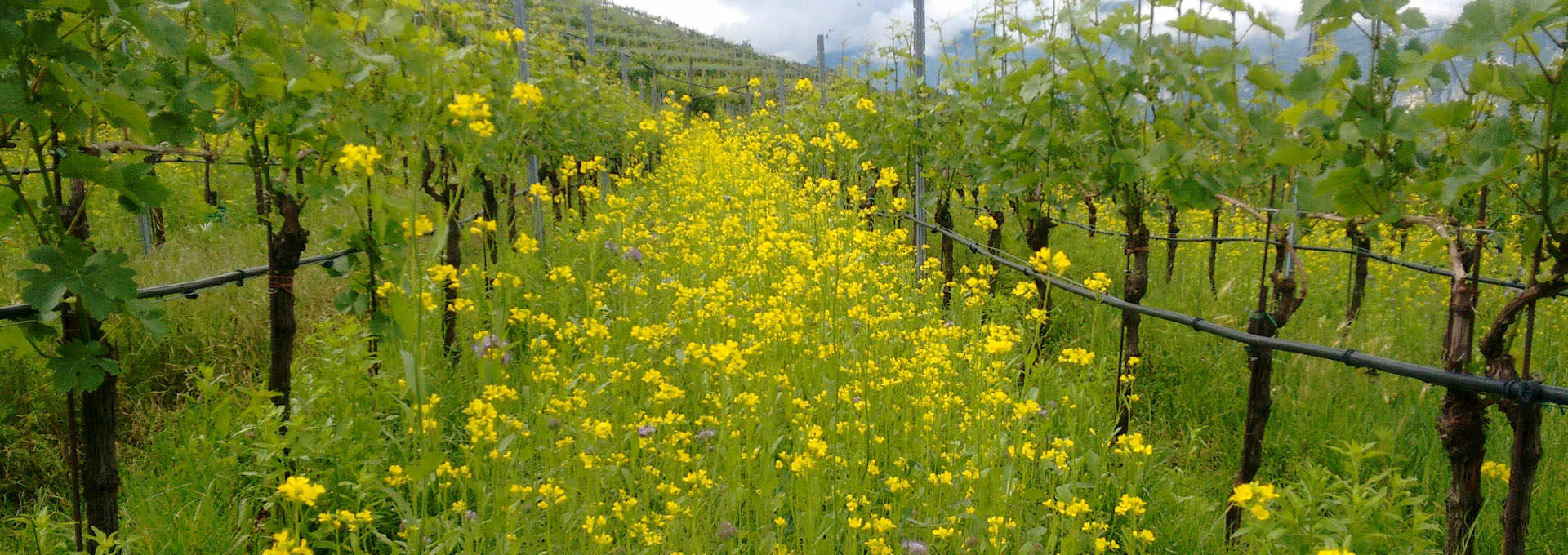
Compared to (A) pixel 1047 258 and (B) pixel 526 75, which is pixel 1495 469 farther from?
(B) pixel 526 75

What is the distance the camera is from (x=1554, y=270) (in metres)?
1.69

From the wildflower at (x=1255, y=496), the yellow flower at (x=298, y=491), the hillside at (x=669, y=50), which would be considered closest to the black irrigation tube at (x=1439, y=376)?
the wildflower at (x=1255, y=496)

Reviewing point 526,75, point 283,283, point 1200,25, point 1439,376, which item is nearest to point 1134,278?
point 1200,25

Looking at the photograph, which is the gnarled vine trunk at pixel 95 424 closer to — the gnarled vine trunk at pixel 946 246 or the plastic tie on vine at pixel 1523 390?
the plastic tie on vine at pixel 1523 390

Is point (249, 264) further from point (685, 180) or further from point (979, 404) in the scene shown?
point (979, 404)

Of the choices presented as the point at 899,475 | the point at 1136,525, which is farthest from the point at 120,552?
the point at 1136,525

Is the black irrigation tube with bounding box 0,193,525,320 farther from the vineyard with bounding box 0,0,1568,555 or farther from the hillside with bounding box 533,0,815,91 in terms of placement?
the hillside with bounding box 533,0,815,91

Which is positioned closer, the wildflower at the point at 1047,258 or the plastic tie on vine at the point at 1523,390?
the plastic tie on vine at the point at 1523,390

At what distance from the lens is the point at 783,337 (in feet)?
9.66

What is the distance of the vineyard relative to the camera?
167cm

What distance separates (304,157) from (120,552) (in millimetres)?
1152

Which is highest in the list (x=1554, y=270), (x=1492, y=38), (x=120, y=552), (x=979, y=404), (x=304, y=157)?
(x=1492, y=38)

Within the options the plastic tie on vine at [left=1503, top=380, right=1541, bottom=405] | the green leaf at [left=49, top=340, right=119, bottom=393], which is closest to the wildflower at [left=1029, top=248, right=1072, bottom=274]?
the plastic tie on vine at [left=1503, top=380, right=1541, bottom=405]

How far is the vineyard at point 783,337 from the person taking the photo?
167 centimetres
